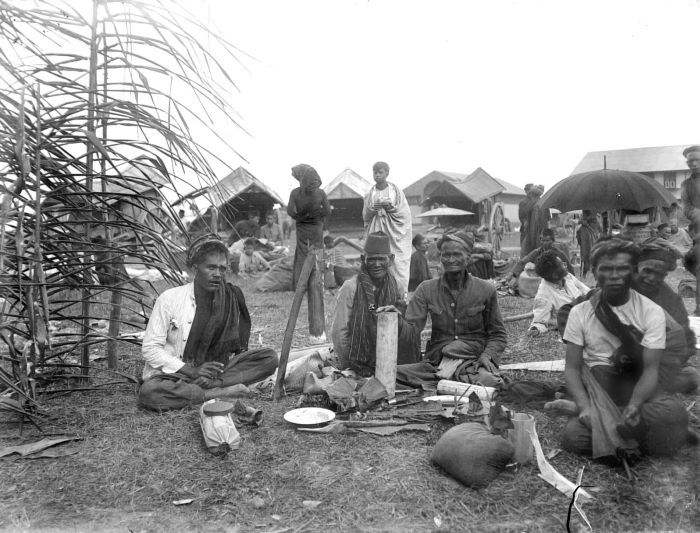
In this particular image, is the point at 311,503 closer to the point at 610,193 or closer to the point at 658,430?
the point at 658,430

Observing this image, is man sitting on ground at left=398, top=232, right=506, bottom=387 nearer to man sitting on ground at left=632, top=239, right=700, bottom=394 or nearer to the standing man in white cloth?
man sitting on ground at left=632, top=239, right=700, bottom=394

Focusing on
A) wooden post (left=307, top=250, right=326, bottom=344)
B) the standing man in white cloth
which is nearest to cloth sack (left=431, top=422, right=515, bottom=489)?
wooden post (left=307, top=250, right=326, bottom=344)

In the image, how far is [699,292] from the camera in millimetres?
5789

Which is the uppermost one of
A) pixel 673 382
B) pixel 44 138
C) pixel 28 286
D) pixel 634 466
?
pixel 44 138

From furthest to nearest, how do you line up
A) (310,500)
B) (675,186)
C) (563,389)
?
(675,186) → (563,389) → (310,500)

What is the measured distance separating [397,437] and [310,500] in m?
0.78

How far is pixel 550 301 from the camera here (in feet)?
19.0

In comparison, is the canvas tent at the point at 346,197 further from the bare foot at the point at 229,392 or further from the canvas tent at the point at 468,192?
the bare foot at the point at 229,392

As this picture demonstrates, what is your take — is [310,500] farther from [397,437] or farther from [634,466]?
[634,466]

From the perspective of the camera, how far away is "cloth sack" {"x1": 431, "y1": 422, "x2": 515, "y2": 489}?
2555 millimetres

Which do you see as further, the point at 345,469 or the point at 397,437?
the point at 397,437

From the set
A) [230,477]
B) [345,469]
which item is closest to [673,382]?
[345,469]

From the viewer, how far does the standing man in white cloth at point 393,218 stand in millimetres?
6387

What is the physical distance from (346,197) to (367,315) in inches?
660
